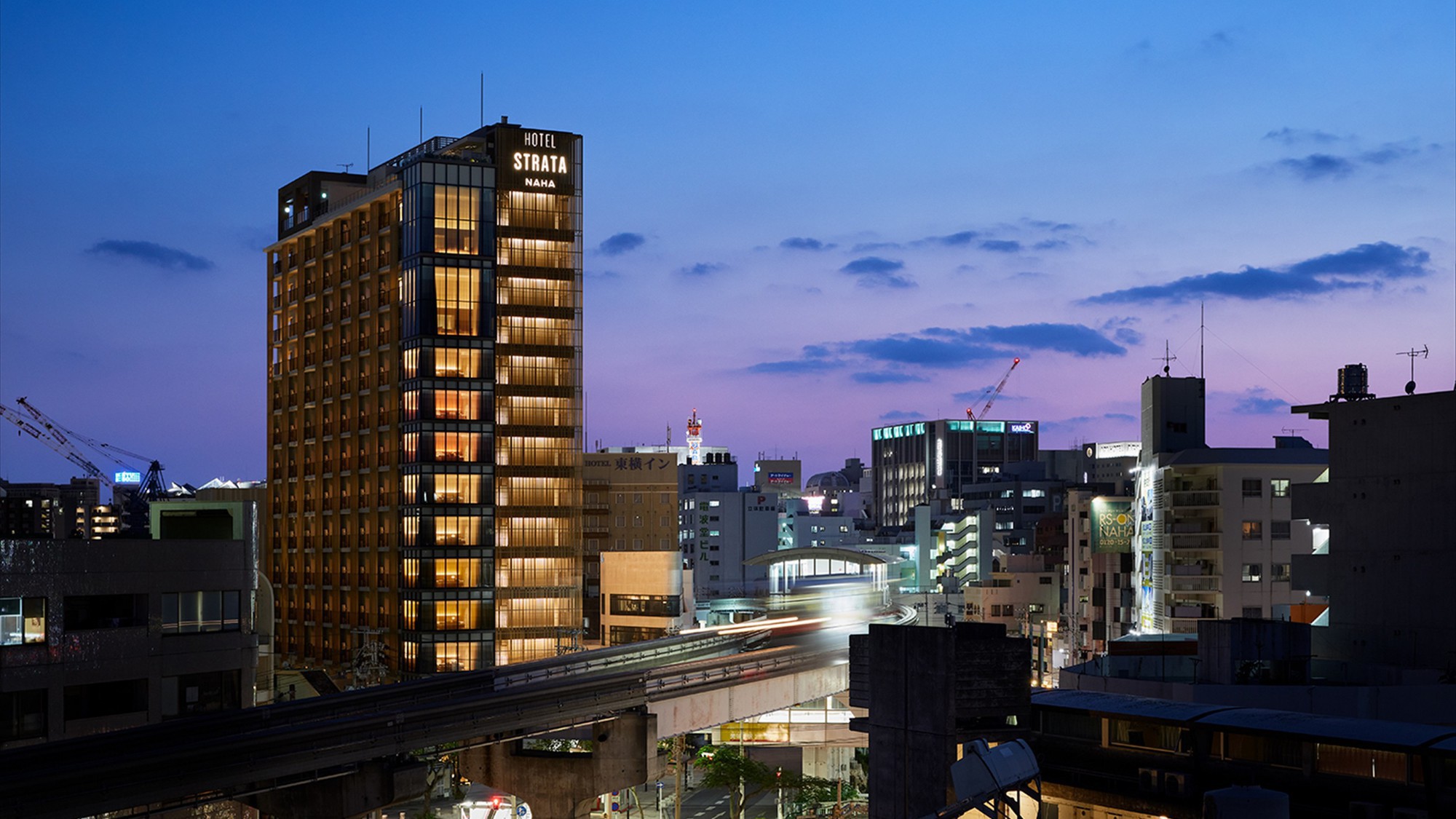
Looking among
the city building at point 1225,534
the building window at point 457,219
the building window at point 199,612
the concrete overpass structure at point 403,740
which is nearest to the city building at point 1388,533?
the concrete overpass structure at point 403,740

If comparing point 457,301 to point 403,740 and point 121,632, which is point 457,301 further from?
point 403,740

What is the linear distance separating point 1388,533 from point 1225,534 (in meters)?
46.1

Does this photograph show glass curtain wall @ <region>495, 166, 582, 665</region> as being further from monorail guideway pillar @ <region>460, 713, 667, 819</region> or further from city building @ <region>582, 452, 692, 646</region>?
monorail guideway pillar @ <region>460, 713, 667, 819</region>

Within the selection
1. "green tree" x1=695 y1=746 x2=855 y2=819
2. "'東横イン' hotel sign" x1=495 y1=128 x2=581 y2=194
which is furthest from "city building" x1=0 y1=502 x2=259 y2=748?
"'東横イン' hotel sign" x1=495 y1=128 x2=581 y2=194

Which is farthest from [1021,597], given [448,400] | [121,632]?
[121,632]

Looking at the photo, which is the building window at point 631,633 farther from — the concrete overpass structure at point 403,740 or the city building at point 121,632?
the city building at point 121,632

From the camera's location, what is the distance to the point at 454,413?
367 ft

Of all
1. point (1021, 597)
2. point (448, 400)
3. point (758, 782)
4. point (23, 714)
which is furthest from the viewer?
point (1021, 597)

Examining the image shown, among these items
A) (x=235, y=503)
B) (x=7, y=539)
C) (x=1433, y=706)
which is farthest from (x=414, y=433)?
(x=1433, y=706)

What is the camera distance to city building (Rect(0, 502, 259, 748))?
147 feet

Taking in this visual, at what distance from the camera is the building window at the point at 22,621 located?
44.4 m

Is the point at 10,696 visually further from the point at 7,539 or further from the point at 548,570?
the point at 548,570

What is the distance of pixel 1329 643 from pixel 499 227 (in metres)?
77.6

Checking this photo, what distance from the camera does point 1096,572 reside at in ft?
409
